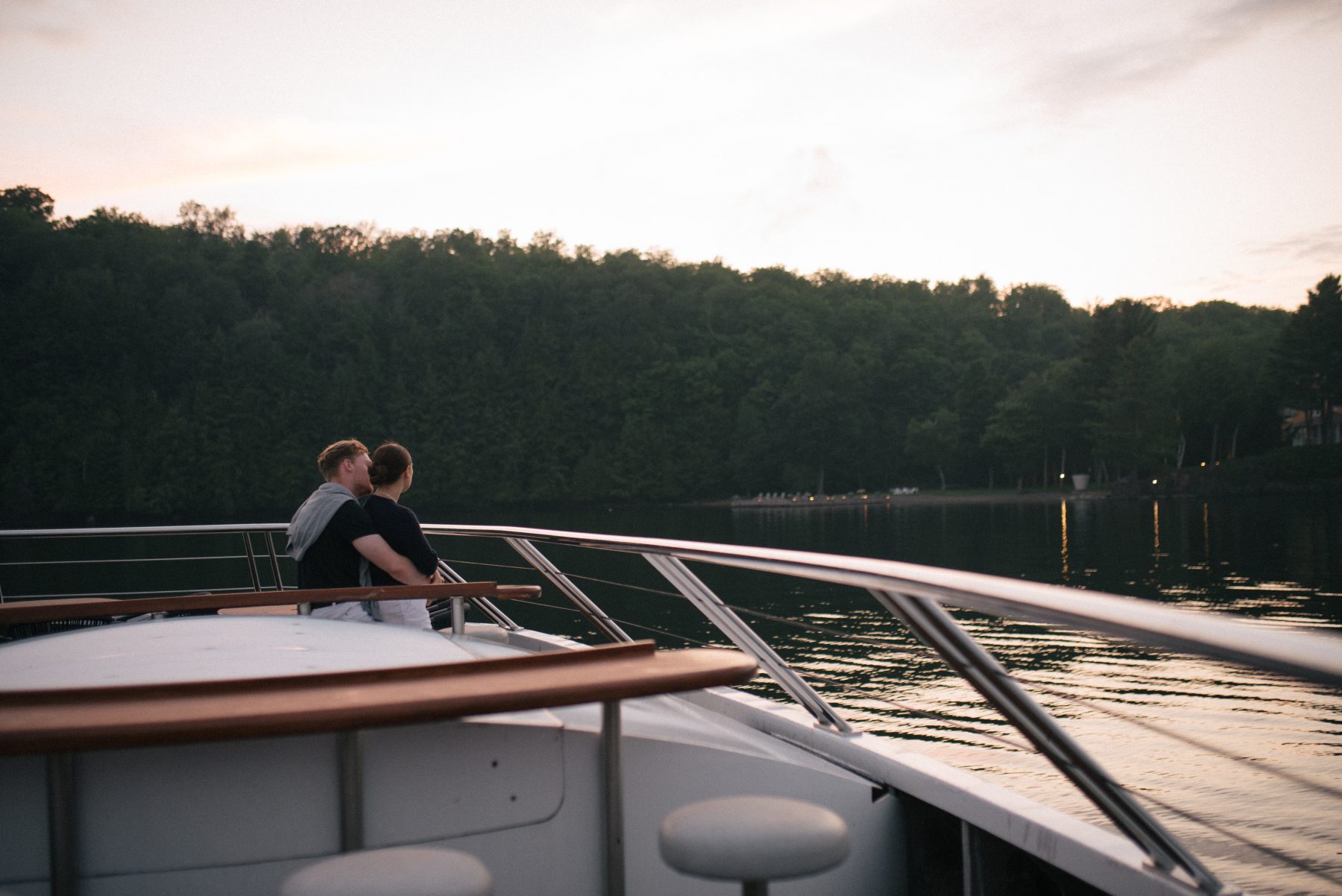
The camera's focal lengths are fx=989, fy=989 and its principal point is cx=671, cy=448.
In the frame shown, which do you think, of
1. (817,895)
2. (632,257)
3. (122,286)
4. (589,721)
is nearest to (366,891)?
(589,721)

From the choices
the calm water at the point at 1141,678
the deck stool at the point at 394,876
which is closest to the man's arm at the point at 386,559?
the calm water at the point at 1141,678

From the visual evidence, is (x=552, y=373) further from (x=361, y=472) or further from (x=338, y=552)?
(x=338, y=552)

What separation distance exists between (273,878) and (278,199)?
117060 millimetres

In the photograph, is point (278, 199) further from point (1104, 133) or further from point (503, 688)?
point (503, 688)

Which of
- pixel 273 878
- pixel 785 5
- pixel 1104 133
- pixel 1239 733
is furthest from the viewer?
pixel 1104 133

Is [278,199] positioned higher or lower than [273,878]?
higher

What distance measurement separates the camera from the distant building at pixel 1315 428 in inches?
2729

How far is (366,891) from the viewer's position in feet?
3.67

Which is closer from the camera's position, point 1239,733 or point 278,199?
point 1239,733

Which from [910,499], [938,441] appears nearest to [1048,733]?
[910,499]

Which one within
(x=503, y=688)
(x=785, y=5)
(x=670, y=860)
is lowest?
(x=670, y=860)

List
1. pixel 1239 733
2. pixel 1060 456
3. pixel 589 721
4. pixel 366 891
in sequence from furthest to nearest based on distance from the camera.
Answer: pixel 1060 456, pixel 1239 733, pixel 589 721, pixel 366 891

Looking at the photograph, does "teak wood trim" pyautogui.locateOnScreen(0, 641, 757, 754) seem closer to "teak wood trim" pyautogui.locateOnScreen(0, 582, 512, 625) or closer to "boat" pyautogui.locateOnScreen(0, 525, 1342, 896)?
"boat" pyautogui.locateOnScreen(0, 525, 1342, 896)

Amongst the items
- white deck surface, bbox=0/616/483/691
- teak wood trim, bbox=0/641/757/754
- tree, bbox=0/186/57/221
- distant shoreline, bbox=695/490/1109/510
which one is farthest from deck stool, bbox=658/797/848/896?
tree, bbox=0/186/57/221
